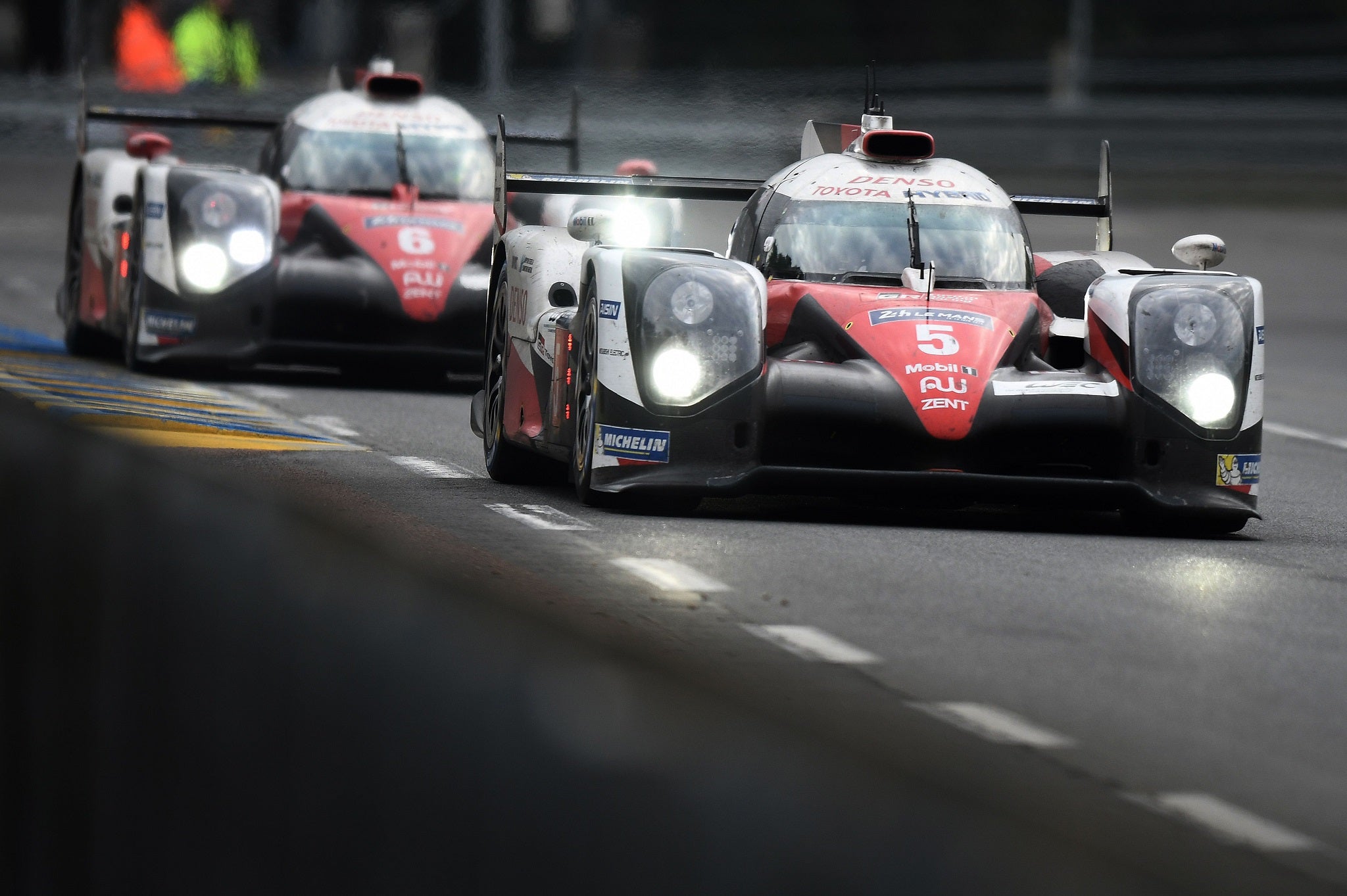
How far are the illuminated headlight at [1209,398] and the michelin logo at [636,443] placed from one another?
177 cm

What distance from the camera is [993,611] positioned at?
6.93 metres

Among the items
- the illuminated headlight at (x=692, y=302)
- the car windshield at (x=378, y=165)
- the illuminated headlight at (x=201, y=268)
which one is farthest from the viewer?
the car windshield at (x=378, y=165)

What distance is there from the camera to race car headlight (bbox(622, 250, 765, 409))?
8.59 m

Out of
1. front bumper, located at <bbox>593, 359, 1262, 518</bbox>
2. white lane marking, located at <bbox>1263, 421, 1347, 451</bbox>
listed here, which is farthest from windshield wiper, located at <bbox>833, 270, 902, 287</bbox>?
white lane marking, located at <bbox>1263, 421, 1347, 451</bbox>

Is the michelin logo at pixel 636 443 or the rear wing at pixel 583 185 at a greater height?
the rear wing at pixel 583 185

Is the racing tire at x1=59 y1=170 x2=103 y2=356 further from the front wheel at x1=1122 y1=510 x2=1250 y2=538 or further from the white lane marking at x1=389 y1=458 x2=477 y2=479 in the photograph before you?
the front wheel at x1=1122 y1=510 x2=1250 y2=538

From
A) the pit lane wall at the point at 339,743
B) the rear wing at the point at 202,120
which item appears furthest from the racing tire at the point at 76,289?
the pit lane wall at the point at 339,743

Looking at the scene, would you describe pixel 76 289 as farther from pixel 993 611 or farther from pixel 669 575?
pixel 993 611

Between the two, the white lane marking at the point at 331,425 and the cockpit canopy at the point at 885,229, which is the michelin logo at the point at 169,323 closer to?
the white lane marking at the point at 331,425

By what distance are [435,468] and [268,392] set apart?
141 inches

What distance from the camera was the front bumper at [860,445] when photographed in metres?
8.58

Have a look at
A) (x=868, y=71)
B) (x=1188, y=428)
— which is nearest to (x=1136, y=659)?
(x=1188, y=428)

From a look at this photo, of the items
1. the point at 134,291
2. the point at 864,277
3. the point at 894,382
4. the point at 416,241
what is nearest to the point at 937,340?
the point at 894,382

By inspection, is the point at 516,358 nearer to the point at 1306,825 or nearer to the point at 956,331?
the point at 956,331
